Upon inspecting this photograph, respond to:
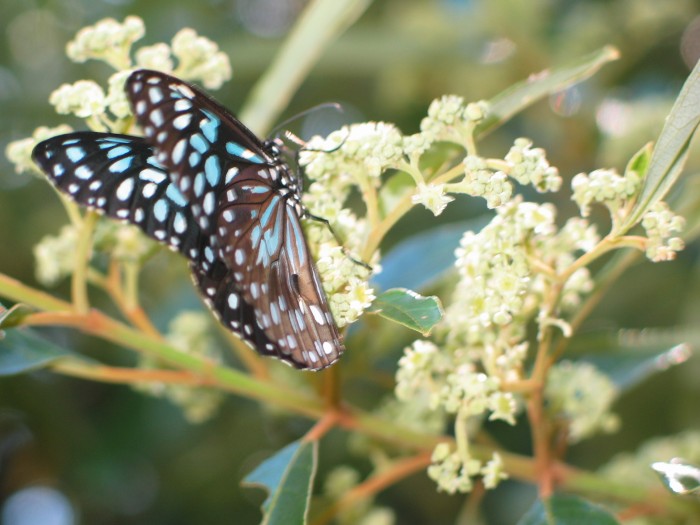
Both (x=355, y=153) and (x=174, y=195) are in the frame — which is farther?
(x=174, y=195)

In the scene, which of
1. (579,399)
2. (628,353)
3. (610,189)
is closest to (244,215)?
(610,189)

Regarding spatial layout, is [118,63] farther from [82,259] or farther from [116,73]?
[82,259]

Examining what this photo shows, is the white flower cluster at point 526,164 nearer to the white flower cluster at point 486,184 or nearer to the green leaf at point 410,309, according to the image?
the white flower cluster at point 486,184

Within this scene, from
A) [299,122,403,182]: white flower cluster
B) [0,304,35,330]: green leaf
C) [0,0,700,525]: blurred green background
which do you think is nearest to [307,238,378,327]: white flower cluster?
[299,122,403,182]: white flower cluster

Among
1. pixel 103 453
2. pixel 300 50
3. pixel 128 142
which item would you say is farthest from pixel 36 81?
pixel 128 142

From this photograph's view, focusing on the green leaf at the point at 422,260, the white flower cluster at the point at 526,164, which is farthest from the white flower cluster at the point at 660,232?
the green leaf at the point at 422,260

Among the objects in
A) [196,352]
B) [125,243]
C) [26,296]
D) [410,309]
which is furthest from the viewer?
[196,352]
